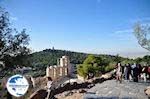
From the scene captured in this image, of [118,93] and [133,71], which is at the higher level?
[133,71]

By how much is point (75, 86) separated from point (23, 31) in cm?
583

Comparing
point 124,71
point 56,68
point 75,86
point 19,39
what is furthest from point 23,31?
point 56,68

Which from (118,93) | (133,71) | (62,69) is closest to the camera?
(118,93)

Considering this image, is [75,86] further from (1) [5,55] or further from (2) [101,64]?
(2) [101,64]

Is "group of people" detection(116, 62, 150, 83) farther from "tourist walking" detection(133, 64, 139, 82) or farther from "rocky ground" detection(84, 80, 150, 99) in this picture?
"rocky ground" detection(84, 80, 150, 99)

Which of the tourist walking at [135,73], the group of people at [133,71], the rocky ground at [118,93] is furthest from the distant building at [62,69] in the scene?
the rocky ground at [118,93]

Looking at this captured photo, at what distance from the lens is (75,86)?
21.1 meters

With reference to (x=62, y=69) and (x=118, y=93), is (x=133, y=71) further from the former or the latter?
(x=62, y=69)

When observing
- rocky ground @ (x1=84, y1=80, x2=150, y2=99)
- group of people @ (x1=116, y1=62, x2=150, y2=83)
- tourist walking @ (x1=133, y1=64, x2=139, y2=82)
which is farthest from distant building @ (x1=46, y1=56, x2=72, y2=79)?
rocky ground @ (x1=84, y1=80, x2=150, y2=99)

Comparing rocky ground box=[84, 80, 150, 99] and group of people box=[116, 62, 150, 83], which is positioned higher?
group of people box=[116, 62, 150, 83]

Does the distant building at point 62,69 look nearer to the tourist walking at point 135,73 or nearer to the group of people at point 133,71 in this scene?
the group of people at point 133,71

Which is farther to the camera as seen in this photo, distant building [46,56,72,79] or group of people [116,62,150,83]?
distant building [46,56,72,79]

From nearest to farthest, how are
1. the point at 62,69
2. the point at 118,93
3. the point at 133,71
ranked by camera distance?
the point at 118,93, the point at 133,71, the point at 62,69

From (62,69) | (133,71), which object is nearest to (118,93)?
(133,71)
